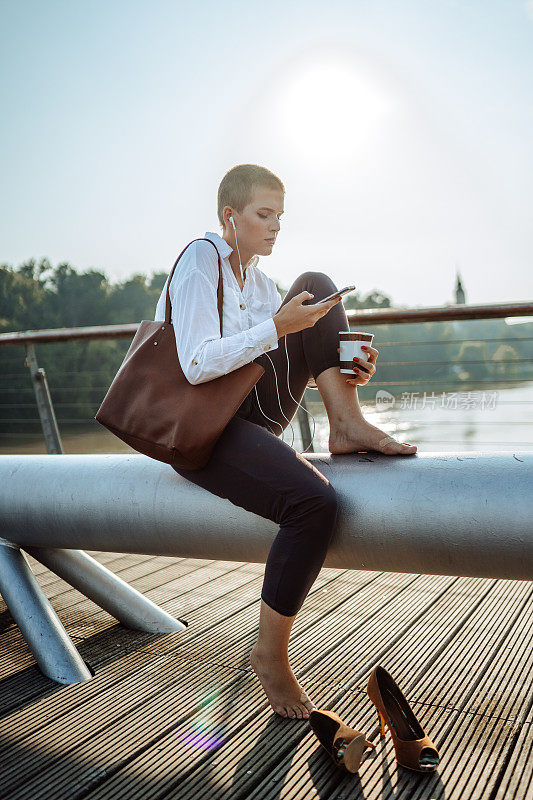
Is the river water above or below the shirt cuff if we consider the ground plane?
below

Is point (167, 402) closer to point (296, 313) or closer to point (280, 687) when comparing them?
point (296, 313)

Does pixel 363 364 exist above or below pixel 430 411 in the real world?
above

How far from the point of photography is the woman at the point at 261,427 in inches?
60.1

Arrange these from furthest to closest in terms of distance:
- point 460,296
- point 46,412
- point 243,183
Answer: point 460,296 < point 46,412 < point 243,183

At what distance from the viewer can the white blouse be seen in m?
1.53

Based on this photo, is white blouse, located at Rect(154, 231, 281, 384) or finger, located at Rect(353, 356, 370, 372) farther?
finger, located at Rect(353, 356, 370, 372)

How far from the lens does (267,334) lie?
5.08 ft

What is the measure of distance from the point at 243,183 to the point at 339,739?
125 centimetres

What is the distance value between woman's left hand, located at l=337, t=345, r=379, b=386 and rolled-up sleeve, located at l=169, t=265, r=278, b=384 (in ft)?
0.92

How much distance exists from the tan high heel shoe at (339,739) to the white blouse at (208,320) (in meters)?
0.71

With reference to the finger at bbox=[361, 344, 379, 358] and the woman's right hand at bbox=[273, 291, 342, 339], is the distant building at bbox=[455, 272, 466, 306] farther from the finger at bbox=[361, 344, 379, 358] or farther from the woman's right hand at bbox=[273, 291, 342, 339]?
the woman's right hand at bbox=[273, 291, 342, 339]

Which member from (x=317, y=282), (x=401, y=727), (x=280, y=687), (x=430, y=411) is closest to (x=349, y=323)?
(x=430, y=411)

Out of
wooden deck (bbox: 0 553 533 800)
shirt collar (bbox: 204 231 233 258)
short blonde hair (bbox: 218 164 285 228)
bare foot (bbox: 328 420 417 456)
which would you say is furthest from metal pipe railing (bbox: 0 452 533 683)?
short blonde hair (bbox: 218 164 285 228)

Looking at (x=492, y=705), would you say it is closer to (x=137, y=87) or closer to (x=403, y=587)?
(x=403, y=587)
